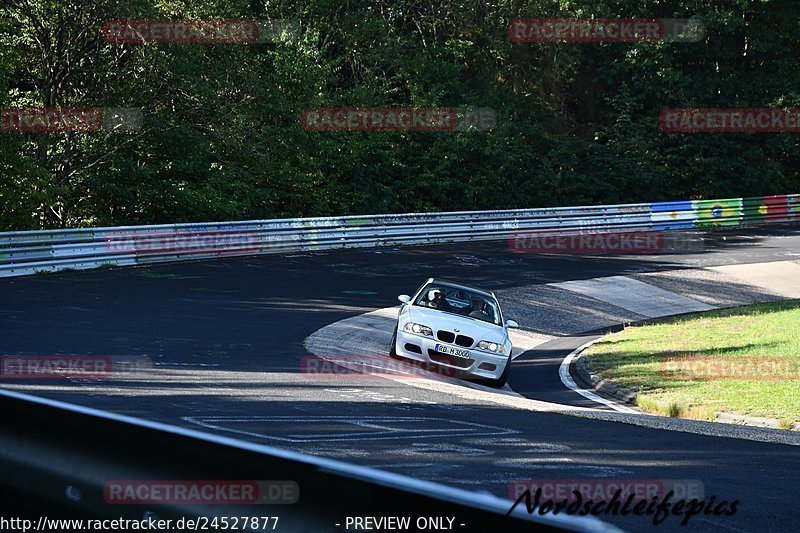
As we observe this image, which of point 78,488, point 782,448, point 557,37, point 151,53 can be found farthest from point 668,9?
point 78,488

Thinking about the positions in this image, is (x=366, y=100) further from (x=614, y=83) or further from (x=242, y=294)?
(x=242, y=294)

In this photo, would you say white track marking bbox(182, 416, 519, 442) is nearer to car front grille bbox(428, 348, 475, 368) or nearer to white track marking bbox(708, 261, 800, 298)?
car front grille bbox(428, 348, 475, 368)

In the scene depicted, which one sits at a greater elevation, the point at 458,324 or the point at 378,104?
the point at 378,104

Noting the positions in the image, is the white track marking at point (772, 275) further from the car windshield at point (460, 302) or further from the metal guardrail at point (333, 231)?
the car windshield at point (460, 302)

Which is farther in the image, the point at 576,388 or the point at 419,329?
the point at 576,388

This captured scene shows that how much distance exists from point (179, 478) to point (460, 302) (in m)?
13.5

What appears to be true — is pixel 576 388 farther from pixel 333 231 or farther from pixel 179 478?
pixel 333 231

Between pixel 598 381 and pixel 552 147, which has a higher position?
pixel 552 147

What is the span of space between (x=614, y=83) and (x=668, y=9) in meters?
5.07

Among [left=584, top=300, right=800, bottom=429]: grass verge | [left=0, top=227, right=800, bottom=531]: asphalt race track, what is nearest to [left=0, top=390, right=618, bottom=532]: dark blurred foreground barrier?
[left=0, top=227, right=800, bottom=531]: asphalt race track

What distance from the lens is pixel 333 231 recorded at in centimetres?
2978

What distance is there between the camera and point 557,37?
44125mm

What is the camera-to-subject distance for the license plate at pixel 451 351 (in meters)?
15.1

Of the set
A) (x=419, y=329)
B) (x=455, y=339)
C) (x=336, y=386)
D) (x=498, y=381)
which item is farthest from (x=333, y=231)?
(x=336, y=386)
